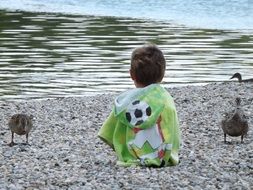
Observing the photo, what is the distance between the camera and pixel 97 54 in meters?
27.8

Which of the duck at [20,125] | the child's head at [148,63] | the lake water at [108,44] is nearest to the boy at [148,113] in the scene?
the child's head at [148,63]

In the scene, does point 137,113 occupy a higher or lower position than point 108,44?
higher

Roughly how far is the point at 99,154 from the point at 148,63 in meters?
2.13

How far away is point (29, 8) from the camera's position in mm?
51344

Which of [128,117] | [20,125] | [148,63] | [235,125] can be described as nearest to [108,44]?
[20,125]

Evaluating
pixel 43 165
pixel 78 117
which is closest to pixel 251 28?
pixel 78 117

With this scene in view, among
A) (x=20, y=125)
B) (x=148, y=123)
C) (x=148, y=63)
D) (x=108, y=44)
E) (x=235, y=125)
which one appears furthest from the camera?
(x=108, y=44)

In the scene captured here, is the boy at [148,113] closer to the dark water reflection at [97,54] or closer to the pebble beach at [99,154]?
the pebble beach at [99,154]

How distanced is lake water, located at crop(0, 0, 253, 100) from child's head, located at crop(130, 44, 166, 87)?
10499 mm

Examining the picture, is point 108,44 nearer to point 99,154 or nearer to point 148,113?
point 99,154

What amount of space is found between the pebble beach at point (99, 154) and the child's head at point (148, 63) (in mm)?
969

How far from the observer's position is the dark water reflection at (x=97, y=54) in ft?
72.7

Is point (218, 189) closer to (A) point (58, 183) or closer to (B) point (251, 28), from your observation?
(A) point (58, 183)

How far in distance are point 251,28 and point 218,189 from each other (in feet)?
103
